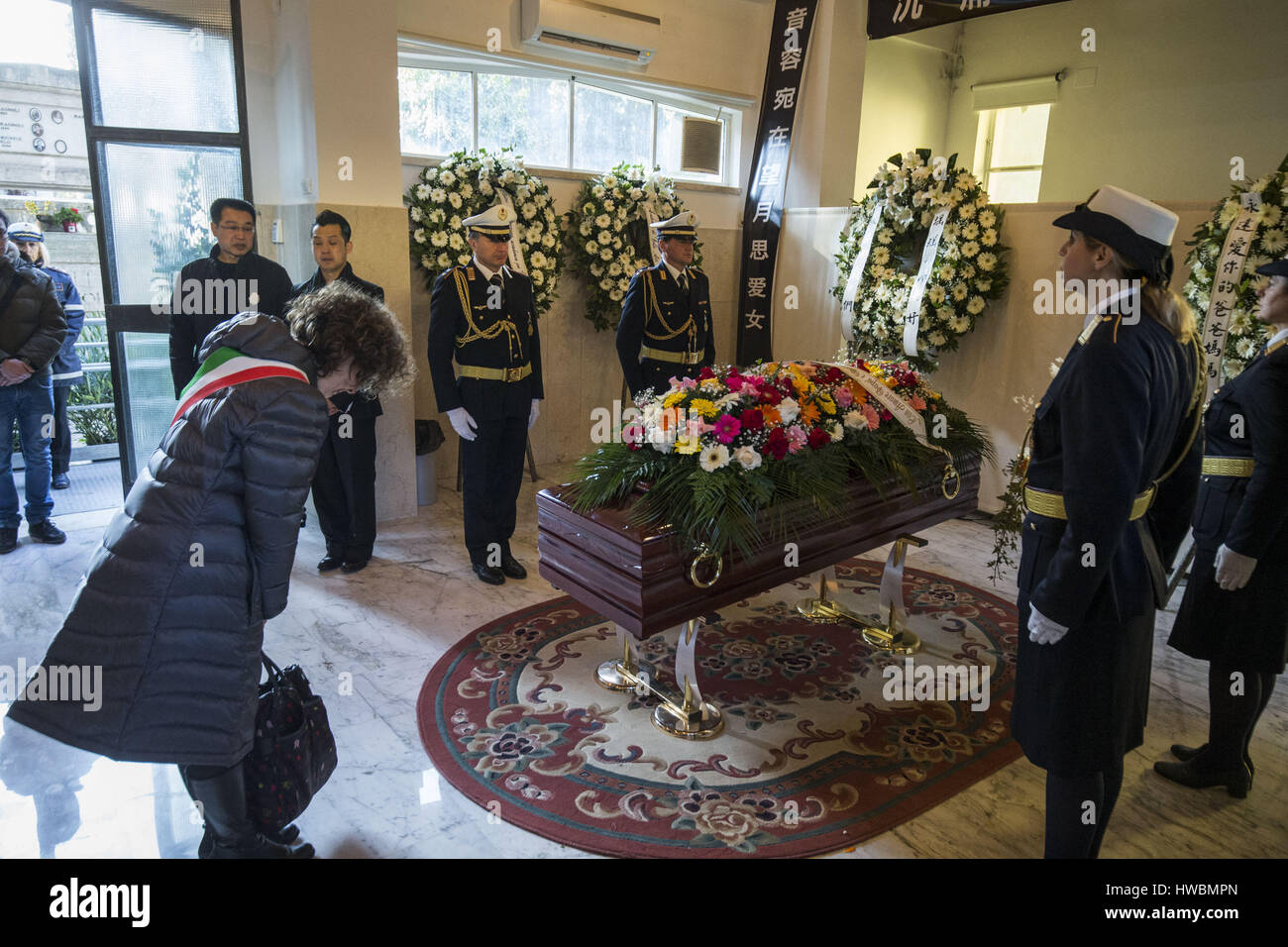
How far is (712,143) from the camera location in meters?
6.57

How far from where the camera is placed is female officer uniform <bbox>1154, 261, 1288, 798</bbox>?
2326 millimetres

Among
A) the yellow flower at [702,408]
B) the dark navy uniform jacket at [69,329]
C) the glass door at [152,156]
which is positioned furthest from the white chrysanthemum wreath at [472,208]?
the yellow flower at [702,408]

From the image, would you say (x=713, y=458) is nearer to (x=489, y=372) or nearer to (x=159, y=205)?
(x=489, y=372)

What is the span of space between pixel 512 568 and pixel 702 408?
70.0 inches

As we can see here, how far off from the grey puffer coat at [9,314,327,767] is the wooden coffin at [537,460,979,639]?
0.92 meters

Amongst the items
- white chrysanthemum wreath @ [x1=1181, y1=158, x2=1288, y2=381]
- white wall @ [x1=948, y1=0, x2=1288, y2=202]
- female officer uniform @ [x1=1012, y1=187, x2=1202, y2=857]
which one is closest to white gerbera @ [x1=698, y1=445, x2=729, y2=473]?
female officer uniform @ [x1=1012, y1=187, x2=1202, y2=857]

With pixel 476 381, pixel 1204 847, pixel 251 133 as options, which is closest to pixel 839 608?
pixel 1204 847

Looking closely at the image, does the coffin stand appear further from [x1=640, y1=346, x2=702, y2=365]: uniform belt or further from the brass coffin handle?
[x1=640, y1=346, x2=702, y2=365]: uniform belt

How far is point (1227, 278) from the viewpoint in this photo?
3.79 metres

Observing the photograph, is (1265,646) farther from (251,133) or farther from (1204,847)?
(251,133)

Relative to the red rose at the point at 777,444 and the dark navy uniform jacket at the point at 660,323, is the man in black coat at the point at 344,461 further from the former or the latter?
the red rose at the point at 777,444

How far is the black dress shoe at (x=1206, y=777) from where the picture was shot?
100 inches

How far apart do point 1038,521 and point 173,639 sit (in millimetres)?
1918

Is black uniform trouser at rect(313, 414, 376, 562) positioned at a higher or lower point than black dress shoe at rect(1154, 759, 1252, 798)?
higher
